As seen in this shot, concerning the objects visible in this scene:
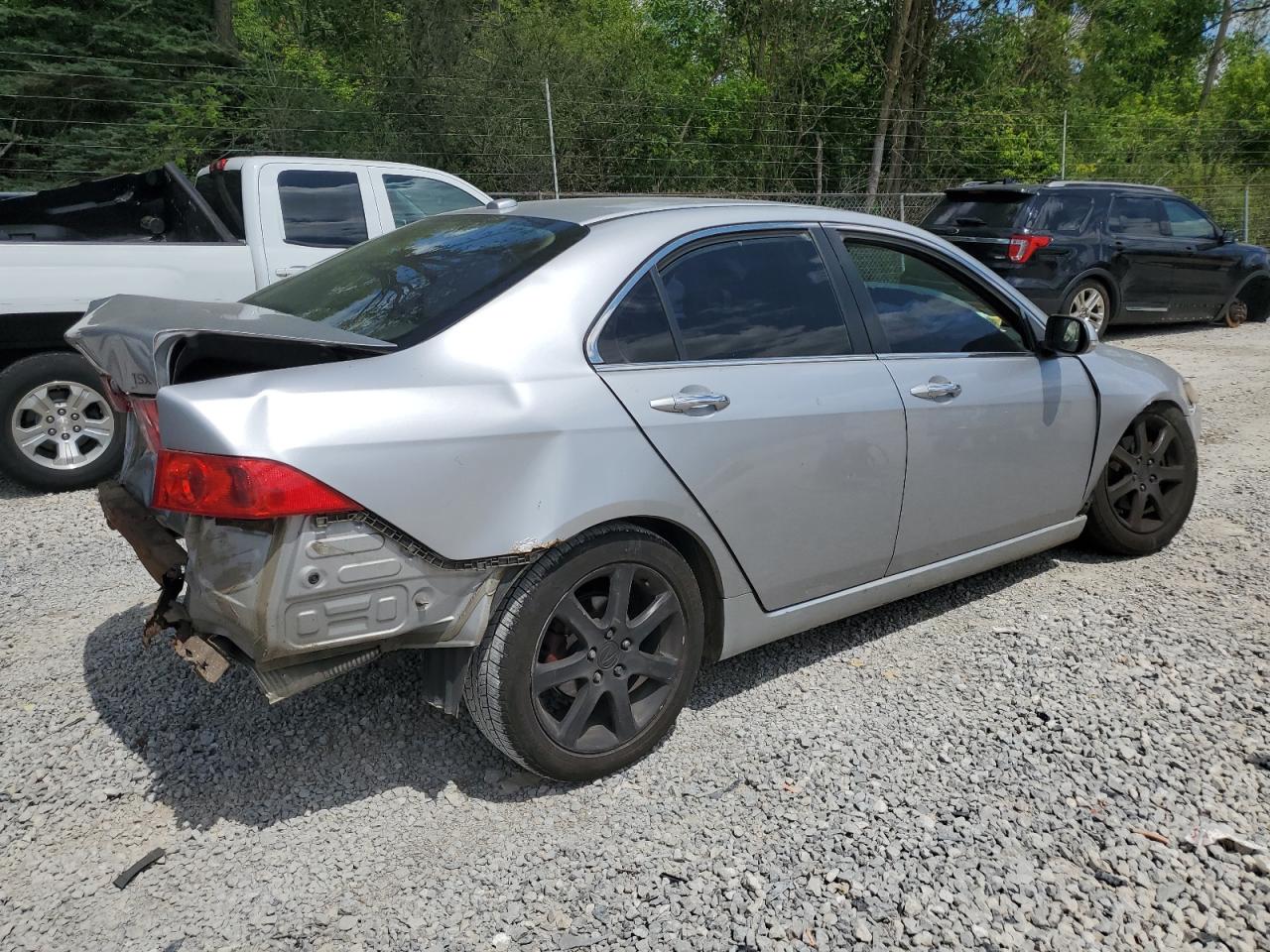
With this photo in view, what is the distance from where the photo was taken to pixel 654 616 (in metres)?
3.01

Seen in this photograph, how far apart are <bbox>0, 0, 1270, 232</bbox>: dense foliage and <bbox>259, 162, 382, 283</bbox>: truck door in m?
4.33

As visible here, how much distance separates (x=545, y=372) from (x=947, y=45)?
21264mm

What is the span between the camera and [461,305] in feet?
9.43

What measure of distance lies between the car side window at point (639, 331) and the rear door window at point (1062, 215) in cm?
870

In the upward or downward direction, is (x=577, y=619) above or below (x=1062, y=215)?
below

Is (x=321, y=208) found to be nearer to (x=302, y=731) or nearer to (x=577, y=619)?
(x=302, y=731)

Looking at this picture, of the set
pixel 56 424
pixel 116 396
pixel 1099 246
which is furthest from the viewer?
pixel 1099 246

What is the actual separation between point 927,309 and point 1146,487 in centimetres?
160

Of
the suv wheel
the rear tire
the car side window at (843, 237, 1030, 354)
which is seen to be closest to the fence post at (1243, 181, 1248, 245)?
the suv wheel

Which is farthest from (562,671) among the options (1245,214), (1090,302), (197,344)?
(1245,214)

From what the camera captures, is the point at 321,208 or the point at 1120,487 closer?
the point at 1120,487

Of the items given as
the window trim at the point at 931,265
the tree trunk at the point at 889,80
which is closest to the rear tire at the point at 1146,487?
the window trim at the point at 931,265

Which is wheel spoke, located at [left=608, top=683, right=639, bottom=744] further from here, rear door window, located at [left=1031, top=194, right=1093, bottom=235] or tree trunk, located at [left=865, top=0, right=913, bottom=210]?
tree trunk, located at [left=865, top=0, right=913, bottom=210]

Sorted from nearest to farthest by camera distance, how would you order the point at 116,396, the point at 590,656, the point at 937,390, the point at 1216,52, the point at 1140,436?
1. the point at 590,656
2. the point at 116,396
3. the point at 937,390
4. the point at 1140,436
5. the point at 1216,52
